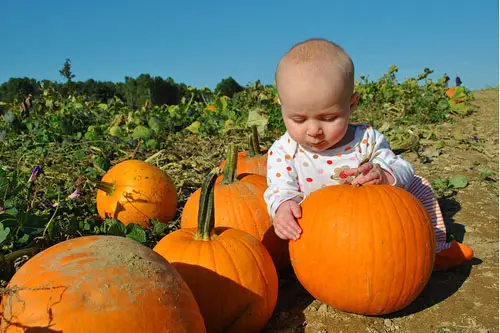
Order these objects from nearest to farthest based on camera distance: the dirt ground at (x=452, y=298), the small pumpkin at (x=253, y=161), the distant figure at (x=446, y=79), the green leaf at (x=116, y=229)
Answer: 1. the dirt ground at (x=452, y=298)
2. the green leaf at (x=116, y=229)
3. the small pumpkin at (x=253, y=161)
4. the distant figure at (x=446, y=79)

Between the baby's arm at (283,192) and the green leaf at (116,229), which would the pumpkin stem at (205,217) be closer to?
the baby's arm at (283,192)

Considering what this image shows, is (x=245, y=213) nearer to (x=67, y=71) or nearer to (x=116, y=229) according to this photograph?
(x=116, y=229)

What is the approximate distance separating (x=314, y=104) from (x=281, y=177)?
66 centimetres

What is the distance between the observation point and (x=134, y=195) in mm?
3561

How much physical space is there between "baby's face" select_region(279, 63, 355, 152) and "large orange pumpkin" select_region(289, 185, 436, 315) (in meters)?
0.41

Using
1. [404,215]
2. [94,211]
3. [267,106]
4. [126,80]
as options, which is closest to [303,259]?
[404,215]

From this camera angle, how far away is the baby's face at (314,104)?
2.51m

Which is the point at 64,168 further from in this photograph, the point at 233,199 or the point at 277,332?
the point at 277,332

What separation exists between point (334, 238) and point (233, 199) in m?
0.84

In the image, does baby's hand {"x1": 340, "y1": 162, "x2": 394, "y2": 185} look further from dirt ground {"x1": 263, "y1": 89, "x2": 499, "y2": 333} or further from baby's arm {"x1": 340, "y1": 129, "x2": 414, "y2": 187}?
dirt ground {"x1": 263, "y1": 89, "x2": 499, "y2": 333}

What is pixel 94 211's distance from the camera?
12.8ft

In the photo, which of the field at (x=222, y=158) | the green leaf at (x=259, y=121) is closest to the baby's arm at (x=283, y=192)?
the field at (x=222, y=158)

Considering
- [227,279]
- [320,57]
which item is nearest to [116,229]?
[227,279]

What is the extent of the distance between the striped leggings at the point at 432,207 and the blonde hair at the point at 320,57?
3.29 feet
